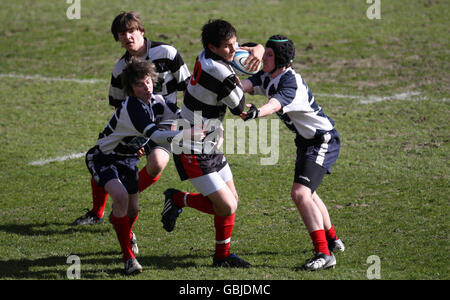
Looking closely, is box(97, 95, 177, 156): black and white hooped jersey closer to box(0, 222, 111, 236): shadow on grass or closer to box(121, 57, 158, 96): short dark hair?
box(121, 57, 158, 96): short dark hair

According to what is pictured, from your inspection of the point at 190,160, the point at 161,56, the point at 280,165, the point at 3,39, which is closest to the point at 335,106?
the point at 280,165

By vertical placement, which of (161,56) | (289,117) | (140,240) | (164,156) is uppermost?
(161,56)

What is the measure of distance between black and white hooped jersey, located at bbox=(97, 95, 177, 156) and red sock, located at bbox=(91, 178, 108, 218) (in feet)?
3.59

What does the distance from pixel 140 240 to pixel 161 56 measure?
75.2 inches

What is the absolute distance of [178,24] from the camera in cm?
1548

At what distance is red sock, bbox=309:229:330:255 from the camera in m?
5.65

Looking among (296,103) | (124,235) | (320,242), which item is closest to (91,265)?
(124,235)

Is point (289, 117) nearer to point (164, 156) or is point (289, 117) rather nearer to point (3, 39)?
point (164, 156)

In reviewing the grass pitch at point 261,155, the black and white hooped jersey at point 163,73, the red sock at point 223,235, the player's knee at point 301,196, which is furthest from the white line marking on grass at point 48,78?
the player's knee at point 301,196

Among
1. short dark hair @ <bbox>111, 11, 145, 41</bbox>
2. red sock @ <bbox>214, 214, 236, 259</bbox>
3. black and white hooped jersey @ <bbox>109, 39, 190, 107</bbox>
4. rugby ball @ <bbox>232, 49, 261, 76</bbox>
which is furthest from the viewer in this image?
black and white hooped jersey @ <bbox>109, 39, 190, 107</bbox>

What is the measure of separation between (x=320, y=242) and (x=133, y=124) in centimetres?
193

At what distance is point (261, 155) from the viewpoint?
9352mm

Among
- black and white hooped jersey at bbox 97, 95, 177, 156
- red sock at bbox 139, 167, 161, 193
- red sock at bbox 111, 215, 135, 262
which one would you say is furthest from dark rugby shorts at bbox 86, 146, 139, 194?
red sock at bbox 139, 167, 161, 193

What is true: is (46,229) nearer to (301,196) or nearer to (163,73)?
(163,73)
